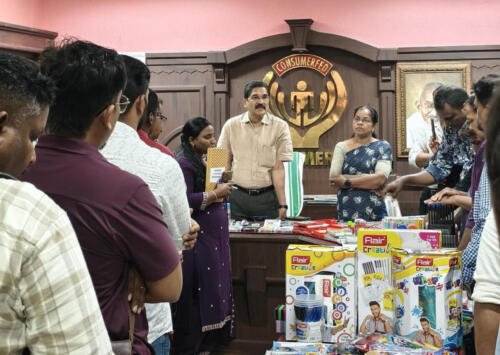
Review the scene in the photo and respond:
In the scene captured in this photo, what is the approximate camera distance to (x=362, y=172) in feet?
13.8

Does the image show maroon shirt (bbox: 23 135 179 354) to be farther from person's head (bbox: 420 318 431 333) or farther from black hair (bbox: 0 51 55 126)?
person's head (bbox: 420 318 431 333)

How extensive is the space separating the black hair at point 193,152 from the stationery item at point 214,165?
151 mm

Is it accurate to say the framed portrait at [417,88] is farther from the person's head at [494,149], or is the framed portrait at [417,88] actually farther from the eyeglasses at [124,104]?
the person's head at [494,149]

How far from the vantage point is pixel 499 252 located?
1438mm

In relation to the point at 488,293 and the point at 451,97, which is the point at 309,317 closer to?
the point at 488,293

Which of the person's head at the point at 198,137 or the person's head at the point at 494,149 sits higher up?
the person's head at the point at 198,137

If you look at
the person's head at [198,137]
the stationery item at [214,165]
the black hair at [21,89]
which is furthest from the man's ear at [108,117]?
the person's head at [198,137]

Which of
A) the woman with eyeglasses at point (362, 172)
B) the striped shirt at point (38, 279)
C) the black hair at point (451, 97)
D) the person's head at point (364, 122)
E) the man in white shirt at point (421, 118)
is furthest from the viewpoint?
the man in white shirt at point (421, 118)

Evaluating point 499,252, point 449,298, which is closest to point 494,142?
point 499,252

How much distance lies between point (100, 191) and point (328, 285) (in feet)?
3.12

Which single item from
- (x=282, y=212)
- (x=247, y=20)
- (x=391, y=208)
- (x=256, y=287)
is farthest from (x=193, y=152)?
(x=247, y=20)

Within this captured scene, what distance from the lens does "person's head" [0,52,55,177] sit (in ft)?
3.03

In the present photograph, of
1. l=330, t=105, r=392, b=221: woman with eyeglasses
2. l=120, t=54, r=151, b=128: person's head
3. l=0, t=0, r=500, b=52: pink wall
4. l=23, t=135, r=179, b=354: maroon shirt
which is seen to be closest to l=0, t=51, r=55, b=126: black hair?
l=23, t=135, r=179, b=354: maroon shirt

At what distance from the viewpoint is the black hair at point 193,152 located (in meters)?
3.48
